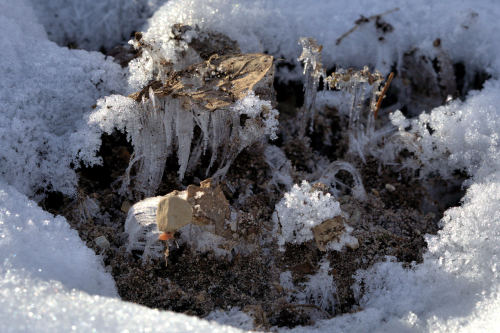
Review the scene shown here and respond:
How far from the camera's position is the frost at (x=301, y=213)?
152 centimetres

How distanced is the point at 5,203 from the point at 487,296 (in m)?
1.50

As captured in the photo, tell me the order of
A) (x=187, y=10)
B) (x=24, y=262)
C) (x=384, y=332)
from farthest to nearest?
(x=187, y=10) < (x=384, y=332) < (x=24, y=262)

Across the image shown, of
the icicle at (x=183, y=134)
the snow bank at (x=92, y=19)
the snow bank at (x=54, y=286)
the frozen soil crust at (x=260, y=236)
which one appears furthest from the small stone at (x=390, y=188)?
the snow bank at (x=92, y=19)

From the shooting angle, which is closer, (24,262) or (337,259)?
(24,262)

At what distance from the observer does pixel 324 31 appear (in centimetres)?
224

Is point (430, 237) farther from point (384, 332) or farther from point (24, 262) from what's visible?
point (24, 262)

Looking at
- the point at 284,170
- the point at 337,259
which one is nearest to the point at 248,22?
the point at 284,170

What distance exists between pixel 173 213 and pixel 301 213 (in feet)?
1.40

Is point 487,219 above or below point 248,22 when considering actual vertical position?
below

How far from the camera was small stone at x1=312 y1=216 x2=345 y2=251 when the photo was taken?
1.53m

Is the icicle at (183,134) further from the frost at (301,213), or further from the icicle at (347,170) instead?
the icicle at (347,170)

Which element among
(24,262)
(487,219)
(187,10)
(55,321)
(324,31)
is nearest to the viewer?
(55,321)

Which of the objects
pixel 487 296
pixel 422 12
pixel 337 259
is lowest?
pixel 487 296

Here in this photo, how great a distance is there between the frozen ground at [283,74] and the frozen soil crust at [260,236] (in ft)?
0.21
